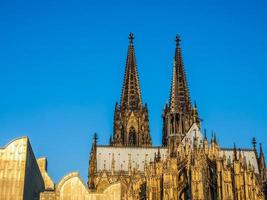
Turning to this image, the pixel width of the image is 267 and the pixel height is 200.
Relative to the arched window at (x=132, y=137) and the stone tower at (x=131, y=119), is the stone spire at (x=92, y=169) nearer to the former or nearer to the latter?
the stone tower at (x=131, y=119)

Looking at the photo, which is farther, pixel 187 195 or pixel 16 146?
pixel 187 195

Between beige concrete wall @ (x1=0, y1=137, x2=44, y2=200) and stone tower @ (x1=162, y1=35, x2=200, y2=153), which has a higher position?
stone tower @ (x1=162, y1=35, x2=200, y2=153)

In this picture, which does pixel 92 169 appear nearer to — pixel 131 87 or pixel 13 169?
pixel 131 87

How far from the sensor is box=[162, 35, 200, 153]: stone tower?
63656mm

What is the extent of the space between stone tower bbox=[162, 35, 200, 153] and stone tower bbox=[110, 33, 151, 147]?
114 inches

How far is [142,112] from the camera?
2648 inches

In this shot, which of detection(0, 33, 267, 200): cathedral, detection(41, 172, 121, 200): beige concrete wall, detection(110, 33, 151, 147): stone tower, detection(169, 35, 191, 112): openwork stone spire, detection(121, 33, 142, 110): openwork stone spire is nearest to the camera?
detection(0, 33, 267, 200): cathedral

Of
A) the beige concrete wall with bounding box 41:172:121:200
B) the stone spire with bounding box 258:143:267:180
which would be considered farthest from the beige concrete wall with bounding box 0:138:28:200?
the stone spire with bounding box 258:143:267:180

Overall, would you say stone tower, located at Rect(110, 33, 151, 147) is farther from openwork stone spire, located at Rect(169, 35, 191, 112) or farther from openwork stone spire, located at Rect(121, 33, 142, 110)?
openwork stone spire, located at Rect(169, 35, 191, 112)

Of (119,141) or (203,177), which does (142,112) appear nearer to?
(119,141)

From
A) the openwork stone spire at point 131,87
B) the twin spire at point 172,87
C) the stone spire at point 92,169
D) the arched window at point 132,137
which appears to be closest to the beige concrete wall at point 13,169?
the stone spire at point 92,169

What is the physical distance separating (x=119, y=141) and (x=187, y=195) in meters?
25.4

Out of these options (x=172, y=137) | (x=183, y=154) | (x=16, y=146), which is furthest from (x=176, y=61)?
(x=16, y=146)

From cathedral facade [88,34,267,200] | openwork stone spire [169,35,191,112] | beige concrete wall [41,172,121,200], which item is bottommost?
beige concrete wall [41,172,121,200]
